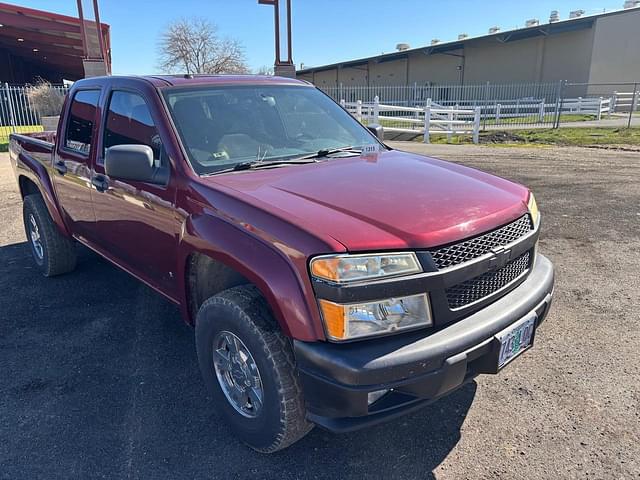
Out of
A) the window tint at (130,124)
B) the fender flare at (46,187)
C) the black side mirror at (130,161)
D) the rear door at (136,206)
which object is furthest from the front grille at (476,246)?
the fender flare at (46,187)

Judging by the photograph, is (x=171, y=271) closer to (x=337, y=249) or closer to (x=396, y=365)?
(x=337, y=249)

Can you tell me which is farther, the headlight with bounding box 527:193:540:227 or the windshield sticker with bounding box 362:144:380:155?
the windshield sticker with bounding box 362:144:380:155

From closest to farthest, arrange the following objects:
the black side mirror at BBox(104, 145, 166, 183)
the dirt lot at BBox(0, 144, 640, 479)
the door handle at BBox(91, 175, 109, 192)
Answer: the dirt lot at BBox(0, 144, 640, 479) → the black side mirror at BBox(104, 145, 166, 183) → the door handle at BBox(91, 175, 109, 192)

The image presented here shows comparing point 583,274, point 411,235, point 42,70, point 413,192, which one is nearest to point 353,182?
point 413,192

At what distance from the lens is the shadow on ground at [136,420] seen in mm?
2504

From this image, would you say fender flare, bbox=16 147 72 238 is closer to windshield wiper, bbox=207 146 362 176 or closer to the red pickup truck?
the red pickup truck

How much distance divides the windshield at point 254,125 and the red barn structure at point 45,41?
52.6 feet

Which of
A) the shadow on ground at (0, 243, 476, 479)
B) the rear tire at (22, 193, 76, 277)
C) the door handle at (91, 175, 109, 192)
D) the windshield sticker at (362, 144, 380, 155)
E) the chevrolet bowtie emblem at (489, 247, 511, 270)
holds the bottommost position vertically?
the shadow on ground at (0, 243, 476, 479)

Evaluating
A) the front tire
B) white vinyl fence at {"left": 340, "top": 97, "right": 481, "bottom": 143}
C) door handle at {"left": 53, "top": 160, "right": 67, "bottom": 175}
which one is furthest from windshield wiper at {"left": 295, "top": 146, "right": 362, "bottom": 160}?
white vinyl fence at {"left": 340, "top": 97, "right": 481, "bottom": 143}

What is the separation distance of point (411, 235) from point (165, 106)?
6.03ft

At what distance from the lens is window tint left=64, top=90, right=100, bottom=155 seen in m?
3.92

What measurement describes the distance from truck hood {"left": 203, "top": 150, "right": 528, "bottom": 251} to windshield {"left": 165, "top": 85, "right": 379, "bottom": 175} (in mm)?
269

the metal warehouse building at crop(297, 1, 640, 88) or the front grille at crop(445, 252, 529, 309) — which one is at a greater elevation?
the metal warehouse building at crop(297, 1, 640, 88)

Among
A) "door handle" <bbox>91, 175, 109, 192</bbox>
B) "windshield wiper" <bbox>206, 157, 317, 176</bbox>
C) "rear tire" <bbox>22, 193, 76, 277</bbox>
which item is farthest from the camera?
"rear tire" <bbox>22, 193, 76, 277</bbox>
